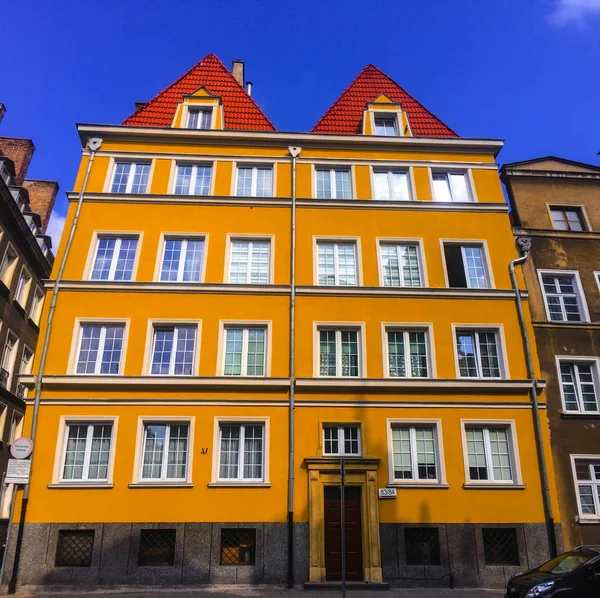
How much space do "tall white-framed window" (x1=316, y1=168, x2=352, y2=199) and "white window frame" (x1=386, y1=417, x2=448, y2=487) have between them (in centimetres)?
967

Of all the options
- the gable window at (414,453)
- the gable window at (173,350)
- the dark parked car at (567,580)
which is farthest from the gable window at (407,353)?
the dark parked car at (567,580)

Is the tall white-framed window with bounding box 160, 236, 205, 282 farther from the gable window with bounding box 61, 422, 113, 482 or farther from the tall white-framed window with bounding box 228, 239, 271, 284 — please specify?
the gable window with bounding box 61, 422, 113, 482

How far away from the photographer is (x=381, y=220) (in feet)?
70.2

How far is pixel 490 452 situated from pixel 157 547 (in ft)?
37.0

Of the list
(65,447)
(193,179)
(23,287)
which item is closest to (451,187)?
(193,179)

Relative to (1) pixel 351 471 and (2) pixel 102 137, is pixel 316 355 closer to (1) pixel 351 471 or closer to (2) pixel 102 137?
(1) pixel 351 471

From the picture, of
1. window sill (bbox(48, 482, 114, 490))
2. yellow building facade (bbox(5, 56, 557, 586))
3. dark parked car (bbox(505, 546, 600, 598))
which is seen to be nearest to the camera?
dark parked car (bbox(505, 546, 600, 598))

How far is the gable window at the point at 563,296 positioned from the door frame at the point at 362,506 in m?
9.65

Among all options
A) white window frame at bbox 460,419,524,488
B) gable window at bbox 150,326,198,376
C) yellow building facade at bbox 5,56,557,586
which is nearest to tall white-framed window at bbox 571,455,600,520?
yellow building facade at bbox 5,56,557,586

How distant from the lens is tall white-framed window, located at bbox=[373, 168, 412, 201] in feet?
73.4

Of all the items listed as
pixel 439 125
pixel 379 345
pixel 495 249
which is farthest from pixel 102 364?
pixel 439 125

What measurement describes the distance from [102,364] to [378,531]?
10812mm

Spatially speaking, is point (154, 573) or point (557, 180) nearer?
point (154, 573)

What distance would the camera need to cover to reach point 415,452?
57.9 ft
